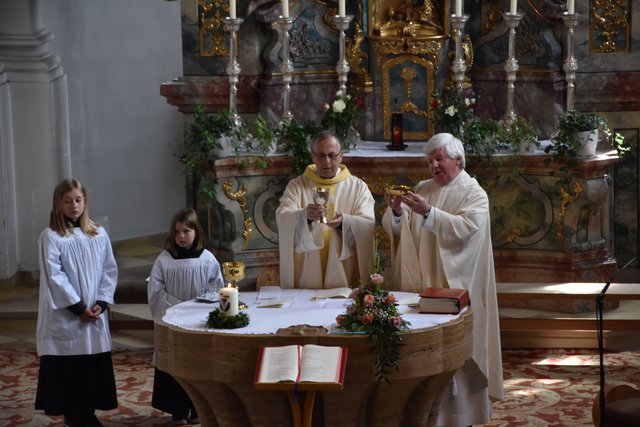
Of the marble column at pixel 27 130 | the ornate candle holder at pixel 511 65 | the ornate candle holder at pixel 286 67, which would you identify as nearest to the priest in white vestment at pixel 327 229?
the ornate candle holder at pixel 286 67

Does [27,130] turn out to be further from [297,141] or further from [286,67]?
[297,141]

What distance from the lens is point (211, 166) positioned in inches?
387

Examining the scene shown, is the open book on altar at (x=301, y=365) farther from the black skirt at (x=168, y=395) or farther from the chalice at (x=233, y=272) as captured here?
the black skirt at (x=168, y=395)

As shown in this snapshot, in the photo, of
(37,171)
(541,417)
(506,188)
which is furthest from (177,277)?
(37,171)

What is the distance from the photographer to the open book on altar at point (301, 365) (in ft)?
19.3

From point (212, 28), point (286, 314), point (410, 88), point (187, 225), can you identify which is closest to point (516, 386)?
point (286, 314)

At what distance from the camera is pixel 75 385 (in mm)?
7695

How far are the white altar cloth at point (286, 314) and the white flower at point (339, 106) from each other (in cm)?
284

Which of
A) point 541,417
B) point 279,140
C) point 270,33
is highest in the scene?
point 270,33

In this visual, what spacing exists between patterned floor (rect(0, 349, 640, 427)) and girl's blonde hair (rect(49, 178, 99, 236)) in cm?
125

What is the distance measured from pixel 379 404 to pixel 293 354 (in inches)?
25.8

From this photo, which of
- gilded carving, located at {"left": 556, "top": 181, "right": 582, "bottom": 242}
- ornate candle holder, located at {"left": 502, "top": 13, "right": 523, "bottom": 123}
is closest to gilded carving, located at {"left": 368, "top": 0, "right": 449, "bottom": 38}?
ornate candle holder, located at {"left": 502, "top": 13, "right": 523, "bottom": 123}

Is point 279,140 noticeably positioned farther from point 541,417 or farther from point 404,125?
point 541,417

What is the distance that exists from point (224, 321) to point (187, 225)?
1322 mm
